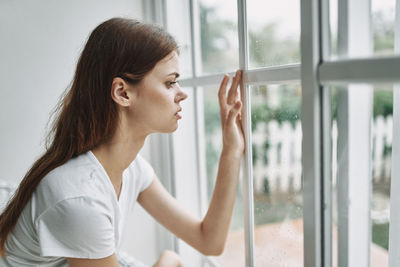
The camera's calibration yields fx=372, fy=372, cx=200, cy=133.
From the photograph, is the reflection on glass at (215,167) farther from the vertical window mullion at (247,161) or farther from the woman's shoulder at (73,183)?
the woman's shoulder at (73,183)

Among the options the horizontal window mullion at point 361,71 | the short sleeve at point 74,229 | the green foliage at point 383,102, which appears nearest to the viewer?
the horizontal window mullion at point 361,71

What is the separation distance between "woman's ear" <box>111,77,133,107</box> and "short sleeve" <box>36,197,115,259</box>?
0.28 m

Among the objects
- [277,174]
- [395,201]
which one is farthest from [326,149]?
[277,174]

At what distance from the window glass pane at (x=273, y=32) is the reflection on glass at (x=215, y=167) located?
0.39 m

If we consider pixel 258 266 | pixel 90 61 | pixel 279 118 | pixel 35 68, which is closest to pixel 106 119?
pixel 90 61

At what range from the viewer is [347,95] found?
26.7 inches

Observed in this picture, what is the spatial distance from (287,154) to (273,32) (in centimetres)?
31

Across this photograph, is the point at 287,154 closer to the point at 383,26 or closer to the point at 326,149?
the point at 326,149

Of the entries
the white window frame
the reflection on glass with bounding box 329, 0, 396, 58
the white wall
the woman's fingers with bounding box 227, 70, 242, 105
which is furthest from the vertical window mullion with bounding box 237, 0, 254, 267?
the white wall

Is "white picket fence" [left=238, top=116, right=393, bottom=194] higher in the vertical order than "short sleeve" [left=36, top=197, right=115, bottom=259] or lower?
higher

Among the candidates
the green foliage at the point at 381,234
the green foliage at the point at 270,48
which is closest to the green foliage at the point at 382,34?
the green foliage at the point at 270,48

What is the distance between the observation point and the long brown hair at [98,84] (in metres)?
1.00

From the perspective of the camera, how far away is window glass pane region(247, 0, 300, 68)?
0.83m

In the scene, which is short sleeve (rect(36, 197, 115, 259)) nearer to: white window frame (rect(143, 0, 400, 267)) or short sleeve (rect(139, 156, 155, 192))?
short sleeve (rect(139, 156, 155, 192))
